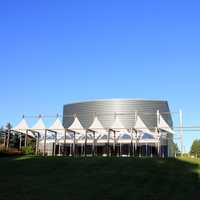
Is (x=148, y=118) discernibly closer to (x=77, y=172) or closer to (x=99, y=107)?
(x=99, y=107)

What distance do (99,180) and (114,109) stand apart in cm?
8964

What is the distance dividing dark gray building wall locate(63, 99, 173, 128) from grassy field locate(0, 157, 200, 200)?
76.2 m

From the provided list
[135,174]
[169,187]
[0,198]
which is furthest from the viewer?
[135,174]

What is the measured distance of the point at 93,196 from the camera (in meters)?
16.2

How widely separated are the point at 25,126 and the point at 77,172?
33199 mm

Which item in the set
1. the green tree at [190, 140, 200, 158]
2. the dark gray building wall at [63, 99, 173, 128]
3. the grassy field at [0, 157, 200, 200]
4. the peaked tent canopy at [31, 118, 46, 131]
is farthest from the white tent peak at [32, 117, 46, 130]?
the green tree at [190, 140, 200, 158]

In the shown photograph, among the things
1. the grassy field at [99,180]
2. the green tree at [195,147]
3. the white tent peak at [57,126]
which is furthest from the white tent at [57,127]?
the green tree at [195,147]

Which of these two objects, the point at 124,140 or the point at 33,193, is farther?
the point at 124,140

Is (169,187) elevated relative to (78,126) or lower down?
lower down

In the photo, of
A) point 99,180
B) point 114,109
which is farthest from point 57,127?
point 114,109

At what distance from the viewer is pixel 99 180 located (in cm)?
1989

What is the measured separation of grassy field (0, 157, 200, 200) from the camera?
54.2ft

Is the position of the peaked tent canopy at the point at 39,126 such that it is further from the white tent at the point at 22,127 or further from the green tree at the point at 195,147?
the green tree at the point at 195,147

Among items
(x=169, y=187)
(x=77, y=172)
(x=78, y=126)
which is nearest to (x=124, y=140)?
(x=78, y=126)
